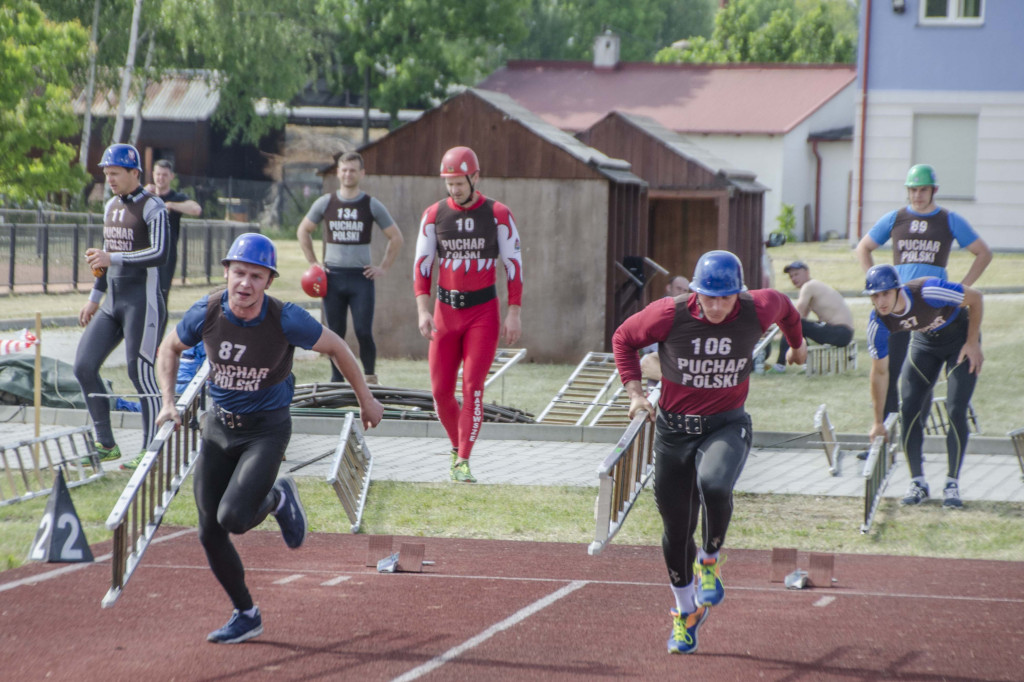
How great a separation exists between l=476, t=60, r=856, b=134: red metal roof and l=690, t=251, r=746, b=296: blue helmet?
37.8 m

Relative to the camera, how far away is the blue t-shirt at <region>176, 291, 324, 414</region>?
20.8ft

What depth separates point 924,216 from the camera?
1038 centimetres

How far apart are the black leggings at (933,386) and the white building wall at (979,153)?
→ 937 inches

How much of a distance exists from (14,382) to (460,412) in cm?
524

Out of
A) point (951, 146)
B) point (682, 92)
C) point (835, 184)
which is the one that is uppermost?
point (682, 92)

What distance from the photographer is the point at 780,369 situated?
57.2 ft

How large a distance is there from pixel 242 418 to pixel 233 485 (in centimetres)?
31

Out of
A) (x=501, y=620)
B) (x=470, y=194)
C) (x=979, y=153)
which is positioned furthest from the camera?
(x=979, y=153)

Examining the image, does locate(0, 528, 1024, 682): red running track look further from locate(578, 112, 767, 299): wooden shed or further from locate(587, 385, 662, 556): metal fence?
locate(578, 112, 767, 299): wooden shed

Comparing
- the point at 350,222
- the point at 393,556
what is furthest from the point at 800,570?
the point at 350,222

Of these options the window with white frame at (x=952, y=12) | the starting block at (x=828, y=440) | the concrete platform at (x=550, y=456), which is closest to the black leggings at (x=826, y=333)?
the concrete platform at (x=550, y=456)

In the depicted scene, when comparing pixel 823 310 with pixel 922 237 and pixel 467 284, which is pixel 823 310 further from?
pixel 467 284

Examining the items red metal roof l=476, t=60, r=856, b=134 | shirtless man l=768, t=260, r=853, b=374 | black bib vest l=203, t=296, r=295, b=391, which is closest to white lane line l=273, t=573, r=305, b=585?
black bib vest l=203, t=296, r=295, b=391

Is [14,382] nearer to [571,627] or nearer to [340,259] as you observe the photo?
[340,259]
